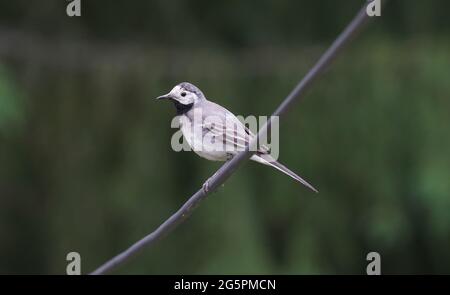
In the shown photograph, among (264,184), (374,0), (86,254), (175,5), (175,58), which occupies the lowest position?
(374,0)

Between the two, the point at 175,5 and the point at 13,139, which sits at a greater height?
the point at 175,5

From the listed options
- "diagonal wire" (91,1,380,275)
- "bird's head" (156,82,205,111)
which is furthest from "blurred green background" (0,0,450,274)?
"diagonal wire" (91,1,380,275)

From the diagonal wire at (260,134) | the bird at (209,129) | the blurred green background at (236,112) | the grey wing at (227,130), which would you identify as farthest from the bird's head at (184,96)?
the blurred green background at (236,112)

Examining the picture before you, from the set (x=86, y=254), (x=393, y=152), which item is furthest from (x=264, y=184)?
(x=86, y=254)

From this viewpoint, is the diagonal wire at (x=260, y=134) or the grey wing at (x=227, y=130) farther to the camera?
the grey wing at (x=227, y=130)

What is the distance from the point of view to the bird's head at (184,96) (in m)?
5.25

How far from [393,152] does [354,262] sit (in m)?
1.40

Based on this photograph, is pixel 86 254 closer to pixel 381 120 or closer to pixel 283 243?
pixel 283 243

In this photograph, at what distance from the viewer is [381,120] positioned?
865 cm

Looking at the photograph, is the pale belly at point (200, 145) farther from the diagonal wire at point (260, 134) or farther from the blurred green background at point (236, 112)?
the blurred green background at point (236, 112)

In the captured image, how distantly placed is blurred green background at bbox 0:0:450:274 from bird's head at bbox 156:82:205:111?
9.78 ft

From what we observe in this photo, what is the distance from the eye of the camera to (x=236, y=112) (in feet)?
27.7

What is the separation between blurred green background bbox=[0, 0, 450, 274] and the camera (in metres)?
8.55

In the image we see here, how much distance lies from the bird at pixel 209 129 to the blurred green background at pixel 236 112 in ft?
9.98
